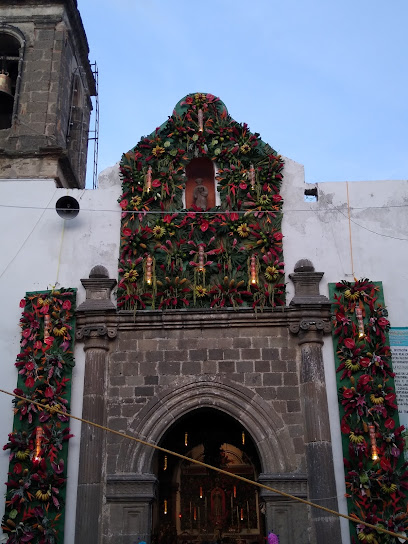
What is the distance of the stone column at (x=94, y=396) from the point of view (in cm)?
908

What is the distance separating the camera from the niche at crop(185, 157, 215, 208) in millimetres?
11375

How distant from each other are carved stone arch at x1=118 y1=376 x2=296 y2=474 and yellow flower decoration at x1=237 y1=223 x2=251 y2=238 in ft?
7.81

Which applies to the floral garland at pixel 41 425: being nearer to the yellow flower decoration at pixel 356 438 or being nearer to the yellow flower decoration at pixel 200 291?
the yellow flower decoration at pixel 200 291

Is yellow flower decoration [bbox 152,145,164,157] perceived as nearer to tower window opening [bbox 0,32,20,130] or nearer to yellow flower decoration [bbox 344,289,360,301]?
tower window opening [bbox 0,32,20,130]

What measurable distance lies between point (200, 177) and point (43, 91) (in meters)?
3.75

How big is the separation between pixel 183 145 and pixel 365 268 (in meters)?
3.76

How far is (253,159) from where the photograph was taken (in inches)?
445

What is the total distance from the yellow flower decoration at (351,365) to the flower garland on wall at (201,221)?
1381 millimetres

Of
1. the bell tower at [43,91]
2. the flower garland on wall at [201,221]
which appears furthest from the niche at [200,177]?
the bell tower at [43,91]

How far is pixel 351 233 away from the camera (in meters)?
10.7

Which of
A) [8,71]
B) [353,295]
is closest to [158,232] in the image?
[353,295]

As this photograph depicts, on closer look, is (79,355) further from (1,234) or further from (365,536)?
(365,536)

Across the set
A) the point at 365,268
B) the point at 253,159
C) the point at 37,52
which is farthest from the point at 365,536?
the point at 37,52

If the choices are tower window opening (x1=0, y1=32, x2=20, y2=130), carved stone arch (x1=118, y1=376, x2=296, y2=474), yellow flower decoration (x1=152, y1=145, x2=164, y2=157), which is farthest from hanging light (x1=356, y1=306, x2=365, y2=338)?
tower window opening (x1=0, y1=32, x2=20, y2=130)
